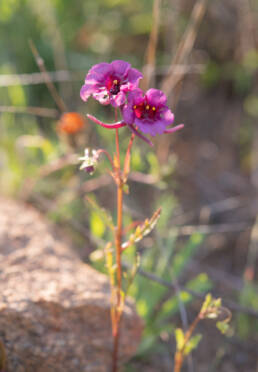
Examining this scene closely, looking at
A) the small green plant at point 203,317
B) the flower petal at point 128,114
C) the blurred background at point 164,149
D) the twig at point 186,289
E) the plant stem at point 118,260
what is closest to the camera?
the flower petal at point 128,114

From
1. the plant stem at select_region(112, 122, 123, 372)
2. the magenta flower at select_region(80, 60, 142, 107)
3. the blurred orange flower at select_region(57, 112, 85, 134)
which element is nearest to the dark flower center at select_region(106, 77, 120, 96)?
the magenta flower at select_region(80, 60, 142, 107)

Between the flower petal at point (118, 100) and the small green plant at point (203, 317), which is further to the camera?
the small green plant at point (203, 317)

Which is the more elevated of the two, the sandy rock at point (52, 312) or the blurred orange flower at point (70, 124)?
the blurred orange flower at point (70, 124)

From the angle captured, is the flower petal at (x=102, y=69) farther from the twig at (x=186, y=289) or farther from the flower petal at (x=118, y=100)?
the twig at (x=186, y=289)

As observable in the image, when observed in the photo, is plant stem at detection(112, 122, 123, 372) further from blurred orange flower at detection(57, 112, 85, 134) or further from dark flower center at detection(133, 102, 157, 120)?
blurred orange flower at detection(57, 112, 85, 134)

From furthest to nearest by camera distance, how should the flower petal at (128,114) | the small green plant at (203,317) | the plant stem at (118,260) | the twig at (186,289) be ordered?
the twig at (186,289) < the small green plant at (203,317) < the plant stem at (118,260) < the flower petal at (128,114)

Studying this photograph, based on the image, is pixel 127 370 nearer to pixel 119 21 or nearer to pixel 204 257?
pixel 204 257

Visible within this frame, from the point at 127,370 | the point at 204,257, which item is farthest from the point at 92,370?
the point at 204,257

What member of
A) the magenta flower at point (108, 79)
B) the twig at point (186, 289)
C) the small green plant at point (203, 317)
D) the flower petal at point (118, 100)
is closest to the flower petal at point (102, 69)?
the magenta flower at point (108, 79)
